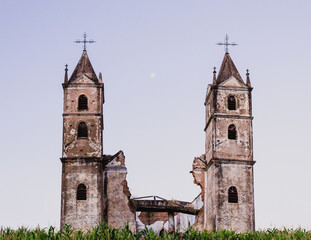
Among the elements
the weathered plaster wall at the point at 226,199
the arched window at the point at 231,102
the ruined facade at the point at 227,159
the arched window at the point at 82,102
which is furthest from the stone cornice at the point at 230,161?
the arched window at the point at 82,102

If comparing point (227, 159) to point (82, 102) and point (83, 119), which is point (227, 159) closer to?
point (83, 119)

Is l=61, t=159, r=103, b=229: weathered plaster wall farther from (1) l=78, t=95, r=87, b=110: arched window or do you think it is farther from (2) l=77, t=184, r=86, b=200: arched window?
(1) l=78, t=95, r=87, b=110: arched window

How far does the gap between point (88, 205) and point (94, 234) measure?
272 inches

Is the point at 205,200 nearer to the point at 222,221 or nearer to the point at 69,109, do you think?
the point at 222,221

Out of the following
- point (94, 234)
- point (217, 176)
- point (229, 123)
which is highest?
point (229, 123)

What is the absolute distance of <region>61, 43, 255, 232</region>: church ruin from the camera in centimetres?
3403

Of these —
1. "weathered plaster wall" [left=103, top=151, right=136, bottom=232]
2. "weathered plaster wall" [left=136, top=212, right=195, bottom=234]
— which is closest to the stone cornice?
"weathered plaster wall" [left=136, top=212, right=195, bottom=234]

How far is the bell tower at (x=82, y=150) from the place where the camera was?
3381 cm

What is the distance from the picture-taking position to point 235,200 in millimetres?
34406

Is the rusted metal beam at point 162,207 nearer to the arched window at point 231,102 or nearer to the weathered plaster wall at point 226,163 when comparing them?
the weathered plaster wall at point 226,163

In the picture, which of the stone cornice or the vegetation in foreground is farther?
the stone cornice

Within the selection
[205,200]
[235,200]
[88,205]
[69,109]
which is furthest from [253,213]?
[69,109]

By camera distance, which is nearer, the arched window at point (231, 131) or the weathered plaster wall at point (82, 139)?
the weathered plaster wall at point (82, 139)

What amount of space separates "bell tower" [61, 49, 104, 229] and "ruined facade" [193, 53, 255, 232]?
580 centimetres
